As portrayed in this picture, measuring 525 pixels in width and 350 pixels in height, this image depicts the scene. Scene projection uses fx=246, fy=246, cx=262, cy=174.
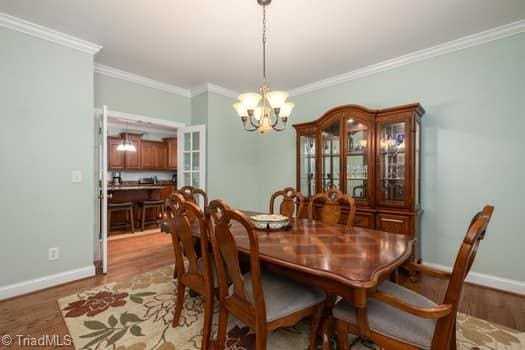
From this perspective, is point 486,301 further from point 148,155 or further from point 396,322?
point 148,155

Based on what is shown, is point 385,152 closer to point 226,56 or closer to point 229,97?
point 226,56

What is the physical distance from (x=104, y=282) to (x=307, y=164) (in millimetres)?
2939

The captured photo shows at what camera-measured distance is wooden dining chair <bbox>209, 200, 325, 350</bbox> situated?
4.07 feet

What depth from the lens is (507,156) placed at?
2482 millimetres

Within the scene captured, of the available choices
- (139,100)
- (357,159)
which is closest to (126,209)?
(139,100)

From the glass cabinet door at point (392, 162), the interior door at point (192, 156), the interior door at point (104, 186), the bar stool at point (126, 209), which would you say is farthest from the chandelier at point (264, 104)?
the bar stool at point (126, 209)

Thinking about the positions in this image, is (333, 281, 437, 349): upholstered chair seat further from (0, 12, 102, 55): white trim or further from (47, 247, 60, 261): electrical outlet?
(0, 12, 102, 55): white trim

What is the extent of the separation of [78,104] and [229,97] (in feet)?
7.28

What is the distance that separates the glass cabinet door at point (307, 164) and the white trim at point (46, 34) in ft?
9.35

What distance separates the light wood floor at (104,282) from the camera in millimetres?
1911

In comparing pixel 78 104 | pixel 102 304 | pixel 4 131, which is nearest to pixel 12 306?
pixel 102 304

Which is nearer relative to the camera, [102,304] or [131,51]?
[102,304]

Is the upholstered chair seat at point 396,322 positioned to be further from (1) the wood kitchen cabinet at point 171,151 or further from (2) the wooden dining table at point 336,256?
(1) the wood kitchen cabinet at point 171,151

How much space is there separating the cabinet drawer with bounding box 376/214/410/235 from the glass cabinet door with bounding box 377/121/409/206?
160mm
